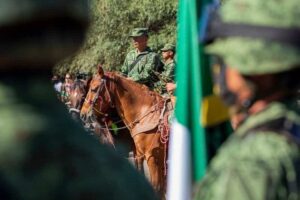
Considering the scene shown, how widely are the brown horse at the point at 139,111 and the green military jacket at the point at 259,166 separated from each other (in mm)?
8592

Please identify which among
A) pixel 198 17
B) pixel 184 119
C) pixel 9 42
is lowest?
pixel 184 119

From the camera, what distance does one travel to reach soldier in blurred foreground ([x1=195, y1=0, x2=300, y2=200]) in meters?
2.43

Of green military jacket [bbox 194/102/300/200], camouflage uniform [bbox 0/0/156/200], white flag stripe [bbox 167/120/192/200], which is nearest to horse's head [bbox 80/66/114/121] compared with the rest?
white flag stripe [bbox 167/120/192/200]

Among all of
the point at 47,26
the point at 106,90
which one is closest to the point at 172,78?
the point at 106,90

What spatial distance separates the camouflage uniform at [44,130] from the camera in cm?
141

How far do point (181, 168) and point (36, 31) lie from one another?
7.70ft

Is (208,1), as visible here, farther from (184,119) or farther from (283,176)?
(283,176)

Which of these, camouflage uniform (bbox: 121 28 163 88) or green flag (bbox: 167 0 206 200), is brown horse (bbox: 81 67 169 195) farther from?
green flag (bbox: 167 0 206 200)

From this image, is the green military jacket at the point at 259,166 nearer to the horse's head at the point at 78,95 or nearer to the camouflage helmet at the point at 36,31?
the camouflage helmet at the point at 36,31

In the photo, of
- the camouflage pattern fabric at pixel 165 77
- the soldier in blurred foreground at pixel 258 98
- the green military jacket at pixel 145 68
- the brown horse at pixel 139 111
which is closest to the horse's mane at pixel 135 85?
the brown horse at pixel 139 111

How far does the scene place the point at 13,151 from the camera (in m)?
1.41

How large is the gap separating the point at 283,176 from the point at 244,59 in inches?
12.6

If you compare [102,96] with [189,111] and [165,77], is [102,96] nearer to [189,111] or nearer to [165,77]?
[165,77]

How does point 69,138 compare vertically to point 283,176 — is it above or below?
above
